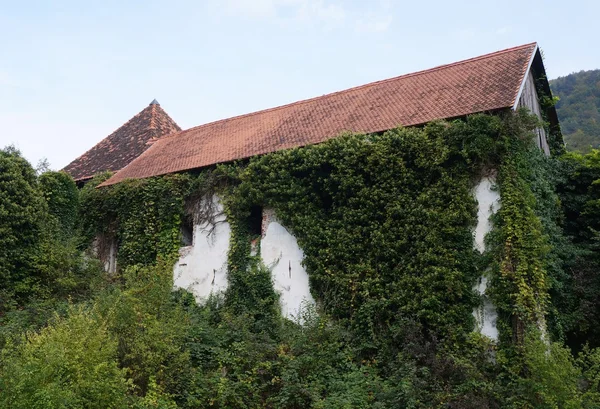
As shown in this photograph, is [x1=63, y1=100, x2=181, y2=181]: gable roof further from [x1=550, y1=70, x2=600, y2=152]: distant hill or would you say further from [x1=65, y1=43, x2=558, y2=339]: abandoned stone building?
[x1=550, y1=70, x2=600, y2=152]: distant hill

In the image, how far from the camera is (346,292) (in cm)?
1293

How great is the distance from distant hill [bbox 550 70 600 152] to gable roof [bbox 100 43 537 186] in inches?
699

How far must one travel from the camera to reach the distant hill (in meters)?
34.2

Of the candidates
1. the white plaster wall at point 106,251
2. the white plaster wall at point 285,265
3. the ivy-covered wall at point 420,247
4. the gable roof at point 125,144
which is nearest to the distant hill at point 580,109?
the ivy-covered wall at point 420,247

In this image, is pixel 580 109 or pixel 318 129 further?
pixel 580 109

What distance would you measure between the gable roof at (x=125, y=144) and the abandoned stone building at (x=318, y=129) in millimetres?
1093

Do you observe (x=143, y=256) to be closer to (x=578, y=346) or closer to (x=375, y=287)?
(x=375, y=287)

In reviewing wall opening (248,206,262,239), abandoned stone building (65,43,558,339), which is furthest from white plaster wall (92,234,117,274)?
wall opening (248,206,262,239)

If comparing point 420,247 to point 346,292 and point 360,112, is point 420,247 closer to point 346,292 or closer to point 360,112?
point 346,292

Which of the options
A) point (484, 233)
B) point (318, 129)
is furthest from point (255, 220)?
point (484, 233)

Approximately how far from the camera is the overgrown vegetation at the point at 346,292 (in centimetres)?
975

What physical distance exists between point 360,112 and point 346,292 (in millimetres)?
5583

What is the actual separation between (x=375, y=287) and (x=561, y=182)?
6.42 metres

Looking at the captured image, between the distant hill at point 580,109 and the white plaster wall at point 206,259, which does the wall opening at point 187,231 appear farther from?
the distant hill at point 580,109
